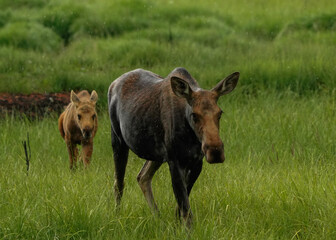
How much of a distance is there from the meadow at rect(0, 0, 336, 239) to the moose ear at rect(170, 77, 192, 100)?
0.96 meters

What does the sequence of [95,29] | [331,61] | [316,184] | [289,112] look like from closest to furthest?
[316,184] < [289,112] < [331,61] < [95,29]

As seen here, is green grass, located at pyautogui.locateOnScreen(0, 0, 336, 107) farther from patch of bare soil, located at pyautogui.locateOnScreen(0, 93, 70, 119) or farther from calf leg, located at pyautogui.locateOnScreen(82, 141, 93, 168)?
calf leg, located at pyautogui.locateOnScreen(82, 141, 93, 168)

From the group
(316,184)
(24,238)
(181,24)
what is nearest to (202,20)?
(181,24)

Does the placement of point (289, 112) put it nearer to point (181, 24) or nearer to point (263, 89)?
point (263, 89)

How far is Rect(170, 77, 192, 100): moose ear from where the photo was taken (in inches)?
179

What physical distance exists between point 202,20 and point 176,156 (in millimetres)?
13765

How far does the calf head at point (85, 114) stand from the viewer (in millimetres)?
7344

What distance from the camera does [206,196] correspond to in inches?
228

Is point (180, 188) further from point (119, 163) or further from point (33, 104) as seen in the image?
point (33, 104)

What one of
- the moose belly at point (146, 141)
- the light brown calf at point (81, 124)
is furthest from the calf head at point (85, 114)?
the moose belly at point (146, 141)

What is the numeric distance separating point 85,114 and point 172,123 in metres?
2.89

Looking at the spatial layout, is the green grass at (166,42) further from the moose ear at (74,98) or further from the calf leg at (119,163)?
the calf leg at (119,163)

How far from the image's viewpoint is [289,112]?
9.17 metres

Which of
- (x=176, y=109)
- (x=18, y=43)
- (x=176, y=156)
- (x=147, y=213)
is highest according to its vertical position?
(x=176, y=109)
